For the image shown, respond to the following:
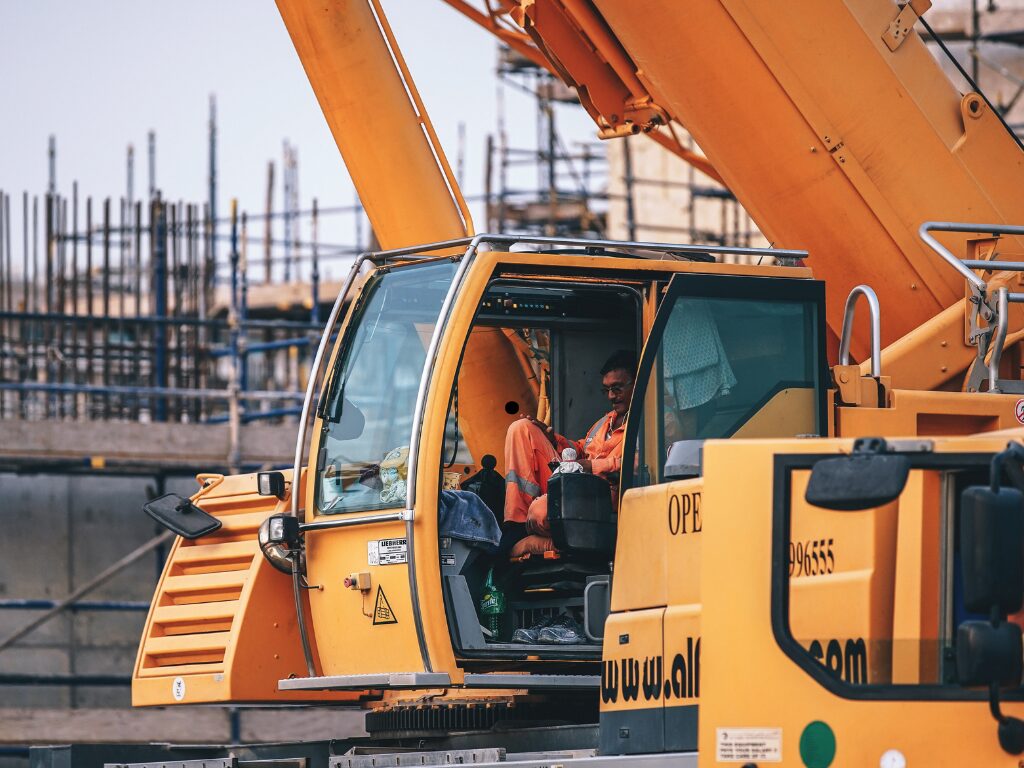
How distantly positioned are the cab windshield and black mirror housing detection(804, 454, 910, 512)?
8.73ft

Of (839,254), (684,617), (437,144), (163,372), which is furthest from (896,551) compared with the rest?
(163,372)

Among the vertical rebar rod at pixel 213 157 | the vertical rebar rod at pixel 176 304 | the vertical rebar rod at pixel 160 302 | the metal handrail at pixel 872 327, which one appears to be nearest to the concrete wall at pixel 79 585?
the vertical rebar rod at pixel 160 302

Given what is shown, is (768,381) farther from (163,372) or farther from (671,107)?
(163,372)

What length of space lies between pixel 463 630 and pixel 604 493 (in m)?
0.86

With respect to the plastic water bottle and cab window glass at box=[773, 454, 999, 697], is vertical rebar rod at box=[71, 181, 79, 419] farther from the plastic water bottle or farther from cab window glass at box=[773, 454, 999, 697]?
cab window glass at box=[773, 454, 999, 697]

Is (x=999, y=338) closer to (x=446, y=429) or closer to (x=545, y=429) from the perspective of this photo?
(x=545, y=429)

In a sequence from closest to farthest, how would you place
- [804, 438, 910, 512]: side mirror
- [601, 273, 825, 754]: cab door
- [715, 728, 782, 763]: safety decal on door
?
[804, 438, 910, 512]: side mirror → [715, 728, 782, 763]: safety decal on door → [601, 273, 825, 754]: cab door

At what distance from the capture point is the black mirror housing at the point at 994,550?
496cm

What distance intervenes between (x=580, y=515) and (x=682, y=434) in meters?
0.64

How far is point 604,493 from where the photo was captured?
305 inches

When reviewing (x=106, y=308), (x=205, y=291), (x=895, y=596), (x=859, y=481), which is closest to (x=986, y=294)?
(x=895, y=596)

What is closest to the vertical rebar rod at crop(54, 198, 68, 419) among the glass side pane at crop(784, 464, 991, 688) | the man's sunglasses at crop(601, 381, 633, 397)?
the man's sunglasses at crop(601, 381, 633, 397)

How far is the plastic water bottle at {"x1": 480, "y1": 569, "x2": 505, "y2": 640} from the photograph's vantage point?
7.86m

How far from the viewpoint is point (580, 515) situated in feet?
25.2
